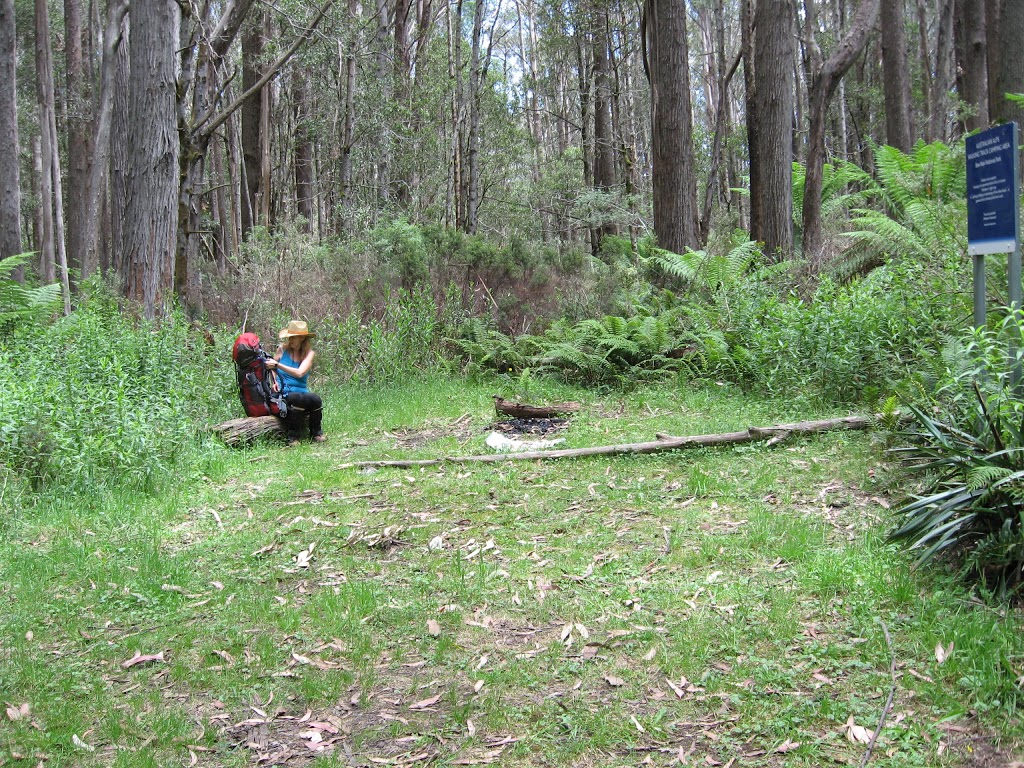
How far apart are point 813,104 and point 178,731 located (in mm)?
13721

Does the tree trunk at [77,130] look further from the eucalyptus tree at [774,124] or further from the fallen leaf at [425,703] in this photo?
the fallen leaf at [425,703]

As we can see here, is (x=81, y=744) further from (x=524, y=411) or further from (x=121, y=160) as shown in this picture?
(x=121, y=160)

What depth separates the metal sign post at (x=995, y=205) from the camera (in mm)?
5008

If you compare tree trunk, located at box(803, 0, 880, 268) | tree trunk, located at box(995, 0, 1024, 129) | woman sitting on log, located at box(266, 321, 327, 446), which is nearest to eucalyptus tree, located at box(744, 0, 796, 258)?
tree trunk, located at box(803, 0, 880, 268)

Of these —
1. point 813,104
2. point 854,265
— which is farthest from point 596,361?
point 813,104

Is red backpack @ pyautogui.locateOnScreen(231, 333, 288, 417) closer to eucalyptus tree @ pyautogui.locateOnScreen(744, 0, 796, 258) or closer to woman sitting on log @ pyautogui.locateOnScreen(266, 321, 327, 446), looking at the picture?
woman sitting on log @ pyautogui.locateOnScreen(266, 321, 327, 446)

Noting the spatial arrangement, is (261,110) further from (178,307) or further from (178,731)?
(178,731)

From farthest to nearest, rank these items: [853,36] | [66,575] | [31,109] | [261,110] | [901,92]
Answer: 1. [31,109]
2. [261,110]
3. [901,92]
4. [853,36]
5. [66,575]

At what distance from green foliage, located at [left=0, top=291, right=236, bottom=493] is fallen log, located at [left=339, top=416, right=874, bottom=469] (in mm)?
2213

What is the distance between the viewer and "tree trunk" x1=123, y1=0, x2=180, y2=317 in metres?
12.2

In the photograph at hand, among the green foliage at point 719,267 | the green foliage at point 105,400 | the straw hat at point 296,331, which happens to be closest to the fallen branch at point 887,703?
the green foliage at point 105,400

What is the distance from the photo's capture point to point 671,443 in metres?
7.22

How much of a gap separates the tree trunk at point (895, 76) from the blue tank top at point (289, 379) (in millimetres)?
16495

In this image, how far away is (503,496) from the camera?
6.60 meters
